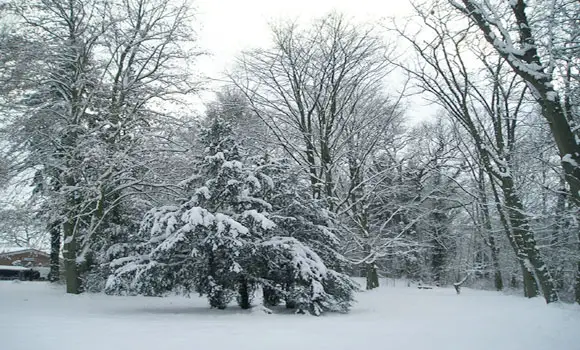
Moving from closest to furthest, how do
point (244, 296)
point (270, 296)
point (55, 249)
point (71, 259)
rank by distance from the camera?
point (244, 296), point (270, 296), point (71, 259), point (55, 249)

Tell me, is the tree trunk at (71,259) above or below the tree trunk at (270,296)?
above

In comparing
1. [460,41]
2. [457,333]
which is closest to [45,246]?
[457,333]

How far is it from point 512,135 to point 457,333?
32.2 feet

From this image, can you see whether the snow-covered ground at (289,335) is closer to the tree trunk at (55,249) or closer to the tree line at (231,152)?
the tree line at (231,152)

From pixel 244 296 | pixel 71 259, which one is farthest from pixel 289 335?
pixel 71 259

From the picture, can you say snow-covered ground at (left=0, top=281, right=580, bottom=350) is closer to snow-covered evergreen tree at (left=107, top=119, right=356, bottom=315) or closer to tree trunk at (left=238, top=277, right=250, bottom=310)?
snow-covered evergreen tree at (left=107, top=119, right=356, bottom=315)

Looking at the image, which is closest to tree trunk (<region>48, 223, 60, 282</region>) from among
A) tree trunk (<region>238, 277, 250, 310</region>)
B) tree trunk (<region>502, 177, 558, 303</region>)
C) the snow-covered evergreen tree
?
the snow-covered evergreen tree

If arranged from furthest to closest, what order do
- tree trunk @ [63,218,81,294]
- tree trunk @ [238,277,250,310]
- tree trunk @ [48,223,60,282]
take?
tree trunk @ [48,223,60,282], tree trunk @ [63,218,81,294], tree trunk @ [238,277,250,310]

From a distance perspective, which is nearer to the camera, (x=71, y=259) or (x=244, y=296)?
(x=244, y=296)

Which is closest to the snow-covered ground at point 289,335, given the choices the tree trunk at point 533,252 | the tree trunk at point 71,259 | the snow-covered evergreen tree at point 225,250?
the snow-covered evergreen tree at point 225,250

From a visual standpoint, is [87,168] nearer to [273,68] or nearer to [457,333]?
[273,68]

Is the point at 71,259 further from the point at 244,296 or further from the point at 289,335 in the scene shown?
the point at 289,335

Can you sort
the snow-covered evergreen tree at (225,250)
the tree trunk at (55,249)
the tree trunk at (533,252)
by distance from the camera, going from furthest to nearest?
the tree trunk at (55,249) → the tree trunk at (533,252) → the snow-covered evergreen tree at (225,250)

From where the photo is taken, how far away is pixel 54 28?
48.2 ft
